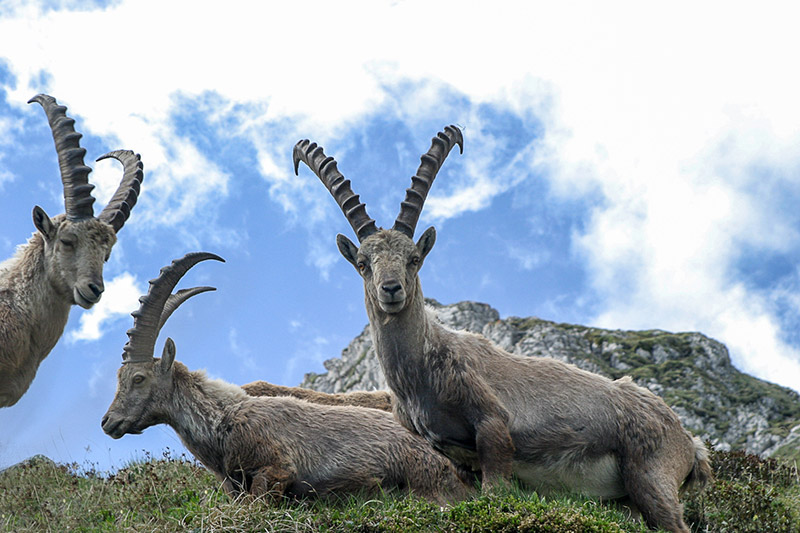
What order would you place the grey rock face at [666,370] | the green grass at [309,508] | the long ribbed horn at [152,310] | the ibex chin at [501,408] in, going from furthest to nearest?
1. the grey rock face at [666,370]
2. the long ribbed horn at [152,310]
3. the ibex chin at [501,408]
4. the green grass at [309,508]

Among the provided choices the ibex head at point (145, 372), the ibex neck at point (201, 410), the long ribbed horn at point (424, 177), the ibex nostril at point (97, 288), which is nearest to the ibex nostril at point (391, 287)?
the long ribbed horn at point (424, 177)

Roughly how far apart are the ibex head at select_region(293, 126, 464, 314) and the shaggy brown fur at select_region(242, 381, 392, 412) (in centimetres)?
361

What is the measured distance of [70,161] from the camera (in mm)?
10617

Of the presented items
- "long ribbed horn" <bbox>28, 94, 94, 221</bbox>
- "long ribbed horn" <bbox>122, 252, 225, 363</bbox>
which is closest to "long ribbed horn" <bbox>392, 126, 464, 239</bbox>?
"long ribbed horn" <bbox>122, 252, 225, 363</bbox>

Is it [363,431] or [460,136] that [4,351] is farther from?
[460,136]

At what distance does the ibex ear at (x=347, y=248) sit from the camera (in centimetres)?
873

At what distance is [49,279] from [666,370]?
55.2m

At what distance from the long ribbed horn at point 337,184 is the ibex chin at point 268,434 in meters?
2.55

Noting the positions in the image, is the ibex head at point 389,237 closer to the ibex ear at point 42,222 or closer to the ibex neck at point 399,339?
the ibex neck at point 399,339

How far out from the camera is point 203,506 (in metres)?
8.84

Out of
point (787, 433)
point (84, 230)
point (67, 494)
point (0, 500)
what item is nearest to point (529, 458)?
point (84, 230)

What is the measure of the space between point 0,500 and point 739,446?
4758 cm

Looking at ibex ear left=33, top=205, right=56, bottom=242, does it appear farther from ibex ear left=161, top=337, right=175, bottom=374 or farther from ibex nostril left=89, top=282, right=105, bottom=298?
ibex ear left=161, top=337, right=175, bottom=374

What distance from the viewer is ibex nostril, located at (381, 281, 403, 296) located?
7910 millimetres
